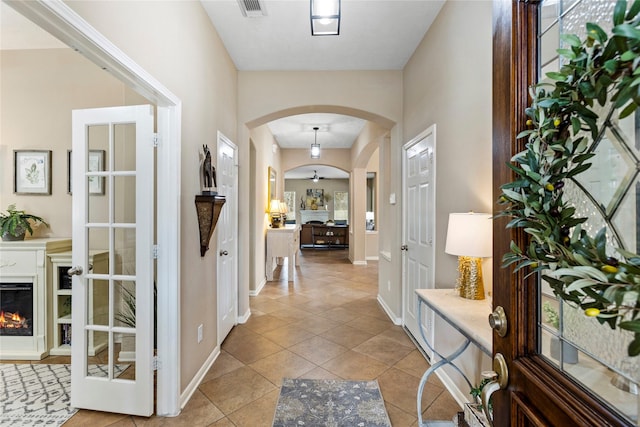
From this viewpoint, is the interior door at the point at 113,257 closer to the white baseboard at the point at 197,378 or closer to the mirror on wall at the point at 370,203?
the white baseboard at the point at 197,378

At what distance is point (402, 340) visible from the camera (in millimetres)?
3131

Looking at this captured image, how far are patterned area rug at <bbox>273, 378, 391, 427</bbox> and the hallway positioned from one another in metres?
0.08

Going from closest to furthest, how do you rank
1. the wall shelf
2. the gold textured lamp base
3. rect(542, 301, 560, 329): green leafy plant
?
rect(542, 301, 560, 329): green leafy plant < the gold textured lamp base < the wall shelf

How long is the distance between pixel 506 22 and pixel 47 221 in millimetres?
3911

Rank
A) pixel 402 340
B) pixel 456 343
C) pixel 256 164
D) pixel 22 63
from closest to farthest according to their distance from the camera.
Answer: pixel 456 343, pixel 22 63, pixel 402 340, pixel 256 164

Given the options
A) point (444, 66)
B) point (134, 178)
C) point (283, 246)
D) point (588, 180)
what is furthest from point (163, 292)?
point (283, 246)

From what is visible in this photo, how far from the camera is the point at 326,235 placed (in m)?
10.6

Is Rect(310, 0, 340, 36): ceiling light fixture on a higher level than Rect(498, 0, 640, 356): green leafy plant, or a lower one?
higher

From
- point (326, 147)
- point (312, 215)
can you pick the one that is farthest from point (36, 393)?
point (312, 215)

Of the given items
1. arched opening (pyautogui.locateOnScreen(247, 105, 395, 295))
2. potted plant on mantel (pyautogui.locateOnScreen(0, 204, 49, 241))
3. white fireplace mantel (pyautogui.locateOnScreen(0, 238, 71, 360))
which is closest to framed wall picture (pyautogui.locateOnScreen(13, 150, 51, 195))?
potted plant on mantel (pyautogui.locateOnScreen(0, 204, 49, 241))

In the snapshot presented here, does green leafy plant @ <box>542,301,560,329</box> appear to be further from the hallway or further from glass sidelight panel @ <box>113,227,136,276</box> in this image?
glass sidelight panel @ <box>113,227,136,276</box>

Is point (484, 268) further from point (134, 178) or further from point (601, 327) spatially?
point (134, 178)

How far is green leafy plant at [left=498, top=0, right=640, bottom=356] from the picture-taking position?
1.44 feet

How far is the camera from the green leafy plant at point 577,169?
439 mm
